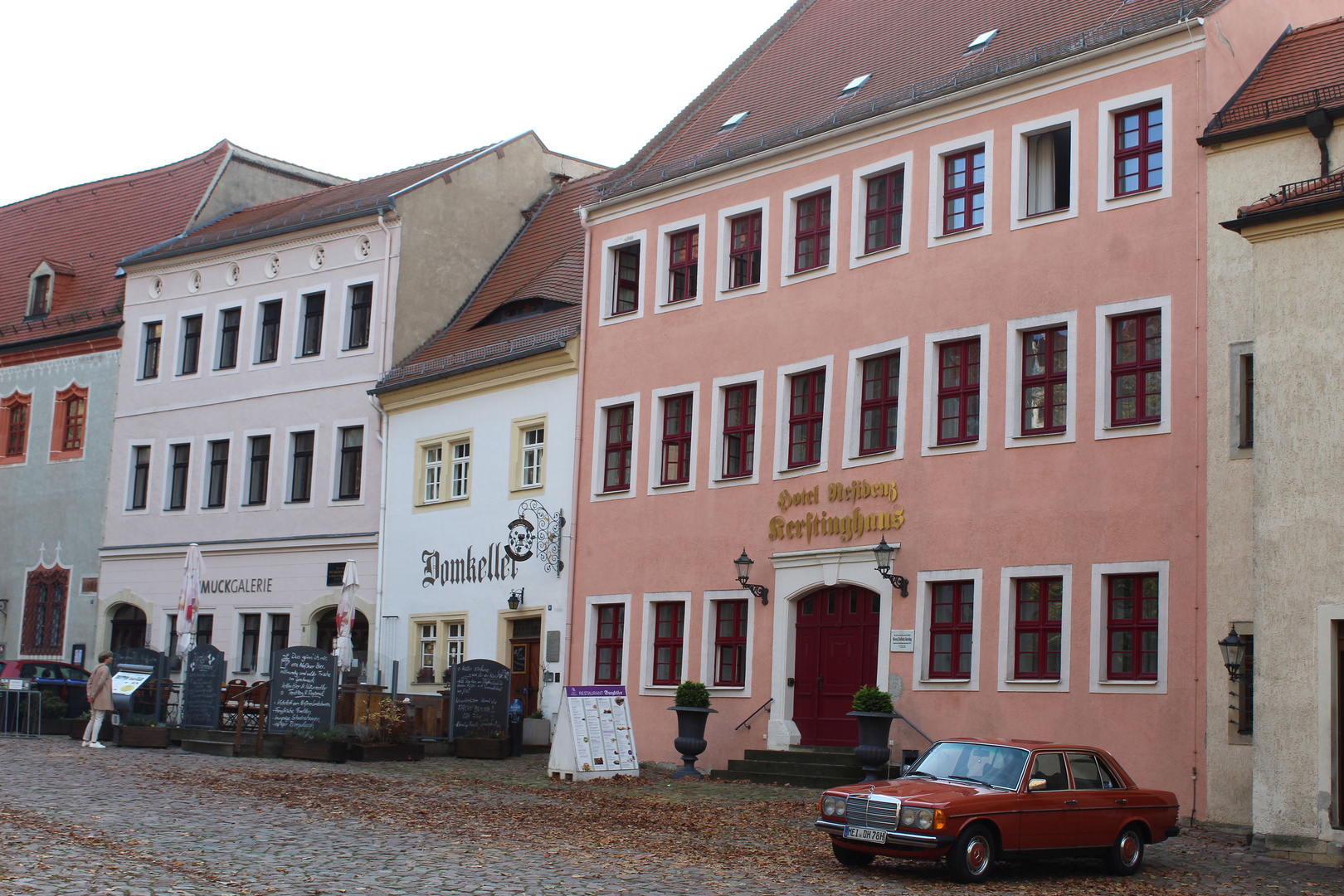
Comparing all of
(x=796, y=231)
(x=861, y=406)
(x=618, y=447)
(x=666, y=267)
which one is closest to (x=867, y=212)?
(x=796, y=231)

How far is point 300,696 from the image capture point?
25.3 metres

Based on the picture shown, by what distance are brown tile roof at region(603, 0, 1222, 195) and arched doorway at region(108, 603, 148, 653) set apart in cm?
1747

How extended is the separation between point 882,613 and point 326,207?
63.9 feet

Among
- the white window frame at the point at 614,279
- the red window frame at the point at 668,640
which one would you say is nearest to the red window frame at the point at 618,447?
the white window frame at the point at 614,279

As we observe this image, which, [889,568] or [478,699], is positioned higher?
[889,568]

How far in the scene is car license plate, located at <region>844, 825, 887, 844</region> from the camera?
46.6 ft

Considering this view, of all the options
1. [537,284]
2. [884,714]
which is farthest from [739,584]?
[537,284]

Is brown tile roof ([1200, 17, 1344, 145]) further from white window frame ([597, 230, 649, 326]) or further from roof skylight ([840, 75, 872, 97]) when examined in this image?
white window frame ([597, 230, 649, 326])

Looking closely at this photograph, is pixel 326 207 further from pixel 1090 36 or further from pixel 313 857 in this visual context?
pixel 313 857

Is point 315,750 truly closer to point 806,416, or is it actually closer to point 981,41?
point 806,416

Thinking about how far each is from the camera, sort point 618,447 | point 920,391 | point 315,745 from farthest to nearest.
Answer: point 618,447
point 315,745
point 920,391

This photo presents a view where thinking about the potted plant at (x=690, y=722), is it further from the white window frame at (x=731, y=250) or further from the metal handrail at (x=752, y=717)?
the white window frame at (x=731, y=250)

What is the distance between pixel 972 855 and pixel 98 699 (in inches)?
688

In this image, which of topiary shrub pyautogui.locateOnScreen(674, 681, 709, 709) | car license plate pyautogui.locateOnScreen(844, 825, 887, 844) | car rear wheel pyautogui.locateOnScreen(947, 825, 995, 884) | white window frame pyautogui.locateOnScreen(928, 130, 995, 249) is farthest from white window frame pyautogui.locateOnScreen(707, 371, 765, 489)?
car rear wheel pyautogui.locateOnScreen(947, 825, 995, 884)
